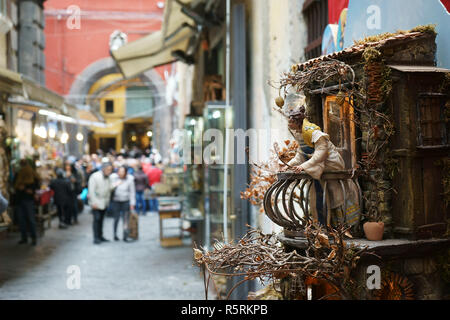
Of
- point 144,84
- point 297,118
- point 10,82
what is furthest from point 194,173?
point 144,84

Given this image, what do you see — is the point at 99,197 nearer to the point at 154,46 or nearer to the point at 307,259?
the point at 154,46

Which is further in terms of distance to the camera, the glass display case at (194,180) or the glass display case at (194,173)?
the glass display case at (194,173)

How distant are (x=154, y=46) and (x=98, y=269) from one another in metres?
5.48

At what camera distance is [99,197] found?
12117mm

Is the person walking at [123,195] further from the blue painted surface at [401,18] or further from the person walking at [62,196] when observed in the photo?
the blue painted surface at [401,18]

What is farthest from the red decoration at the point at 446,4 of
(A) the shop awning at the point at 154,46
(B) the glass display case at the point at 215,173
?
(A) the shop awning at the point at 154,46

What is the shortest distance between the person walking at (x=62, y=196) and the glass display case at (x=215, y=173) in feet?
23.5

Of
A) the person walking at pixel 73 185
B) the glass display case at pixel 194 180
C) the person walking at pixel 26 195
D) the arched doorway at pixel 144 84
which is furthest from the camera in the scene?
the arched doorway at pixel 144 84

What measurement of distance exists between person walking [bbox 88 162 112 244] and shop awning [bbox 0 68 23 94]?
3.72 metres

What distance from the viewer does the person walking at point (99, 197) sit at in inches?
475

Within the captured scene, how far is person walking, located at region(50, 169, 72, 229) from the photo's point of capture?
14664 millimetres

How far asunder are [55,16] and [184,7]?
13.2 m
